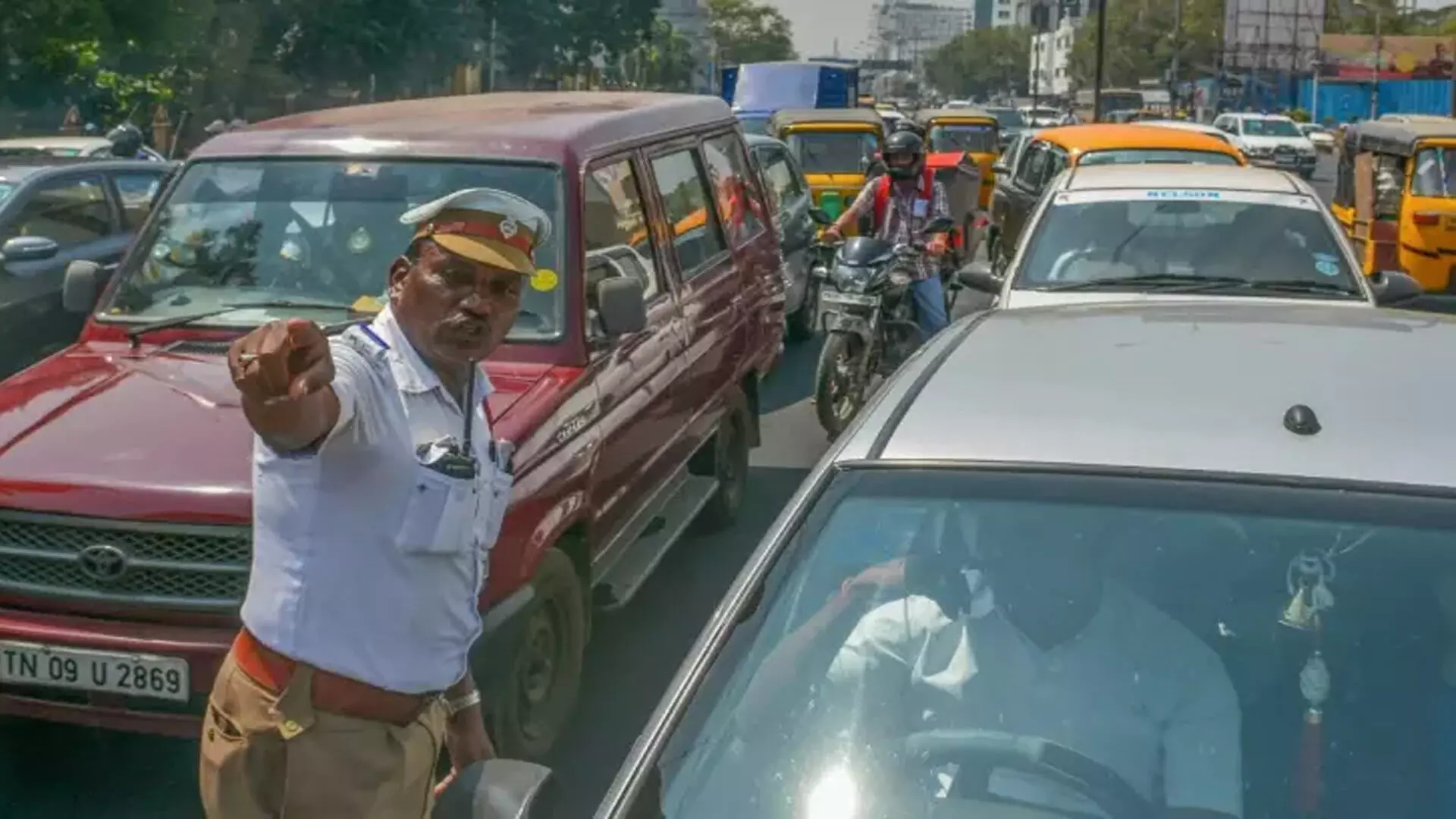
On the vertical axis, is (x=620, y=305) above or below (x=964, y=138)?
above

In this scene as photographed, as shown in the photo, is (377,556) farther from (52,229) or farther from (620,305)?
(52,229)

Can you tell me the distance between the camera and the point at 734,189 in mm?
8117

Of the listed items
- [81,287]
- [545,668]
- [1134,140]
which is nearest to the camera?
[545,668]

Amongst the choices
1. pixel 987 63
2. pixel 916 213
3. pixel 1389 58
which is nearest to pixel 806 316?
pixel 916 213

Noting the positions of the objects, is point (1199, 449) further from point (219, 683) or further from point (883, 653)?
point (219, 683)

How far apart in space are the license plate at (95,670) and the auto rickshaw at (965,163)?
25.3 feet

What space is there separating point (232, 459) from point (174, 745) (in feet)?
4.31

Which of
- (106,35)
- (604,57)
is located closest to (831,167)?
(106,35)

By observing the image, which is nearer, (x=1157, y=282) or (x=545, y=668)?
(x=545, y=668)

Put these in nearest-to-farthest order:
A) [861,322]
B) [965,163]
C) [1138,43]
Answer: [861,322] → [965,163] → [1138,43]

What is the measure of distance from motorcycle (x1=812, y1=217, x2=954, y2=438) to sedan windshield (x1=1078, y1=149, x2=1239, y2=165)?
4.35 metres

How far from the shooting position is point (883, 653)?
8.72 feet

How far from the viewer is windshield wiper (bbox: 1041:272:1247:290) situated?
742cm

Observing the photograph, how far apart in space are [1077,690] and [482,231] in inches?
49.7
